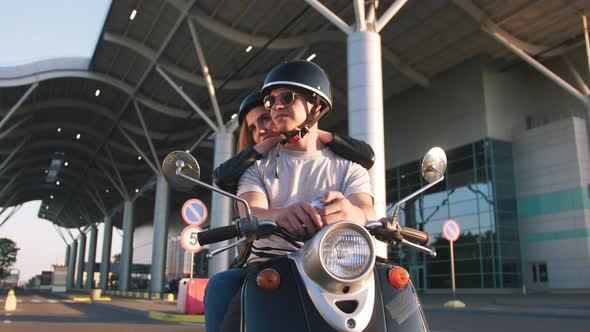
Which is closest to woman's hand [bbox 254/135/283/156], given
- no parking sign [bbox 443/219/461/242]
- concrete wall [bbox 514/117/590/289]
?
no parking sign [bbox 443/219/461/242]

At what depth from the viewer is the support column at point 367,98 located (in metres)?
13.4

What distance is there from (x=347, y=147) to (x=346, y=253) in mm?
848

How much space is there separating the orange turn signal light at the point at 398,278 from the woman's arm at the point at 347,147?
71 centimetres

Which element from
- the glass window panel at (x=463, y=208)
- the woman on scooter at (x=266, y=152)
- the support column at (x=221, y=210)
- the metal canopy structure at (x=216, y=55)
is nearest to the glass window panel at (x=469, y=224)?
the glass window panel at (x=463, y=208)

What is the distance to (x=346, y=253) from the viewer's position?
63.9 inches

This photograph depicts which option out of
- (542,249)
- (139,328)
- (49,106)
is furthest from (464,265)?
(49,106)

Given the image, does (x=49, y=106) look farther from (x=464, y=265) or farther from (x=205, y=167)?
(x=464, y=265)

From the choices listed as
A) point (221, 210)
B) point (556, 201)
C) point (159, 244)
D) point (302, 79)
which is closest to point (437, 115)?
point (556, 201)

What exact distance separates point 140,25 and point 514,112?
22.3m

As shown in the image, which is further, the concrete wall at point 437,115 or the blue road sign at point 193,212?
the concrete wall at point 437,115

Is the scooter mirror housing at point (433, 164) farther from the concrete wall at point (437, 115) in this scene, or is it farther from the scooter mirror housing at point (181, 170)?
A: the concrete wall at point (437, 115)

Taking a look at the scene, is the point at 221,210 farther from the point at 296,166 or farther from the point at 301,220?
the point at 301,220

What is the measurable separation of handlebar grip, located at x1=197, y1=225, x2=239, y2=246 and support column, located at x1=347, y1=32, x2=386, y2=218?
11.3 m

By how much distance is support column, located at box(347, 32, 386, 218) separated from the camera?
43.8ft
